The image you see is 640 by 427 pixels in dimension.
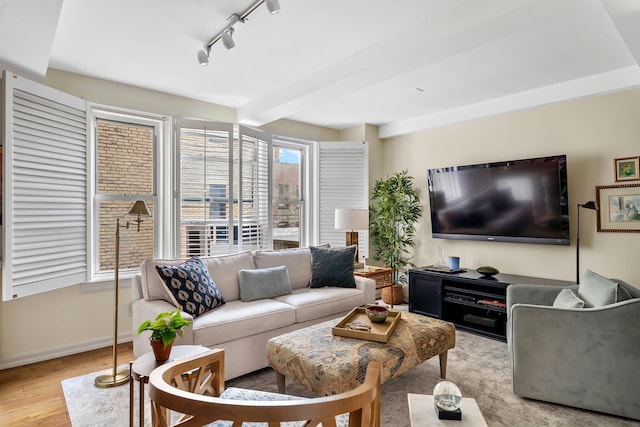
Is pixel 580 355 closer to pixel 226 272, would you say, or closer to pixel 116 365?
pixel 226 272

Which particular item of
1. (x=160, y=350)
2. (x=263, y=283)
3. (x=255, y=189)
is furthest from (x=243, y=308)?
(x=255, y=189)

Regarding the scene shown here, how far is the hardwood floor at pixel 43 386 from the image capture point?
7.27ft

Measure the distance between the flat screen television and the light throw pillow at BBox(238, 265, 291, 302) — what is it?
223 cm

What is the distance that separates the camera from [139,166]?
12.4 feet

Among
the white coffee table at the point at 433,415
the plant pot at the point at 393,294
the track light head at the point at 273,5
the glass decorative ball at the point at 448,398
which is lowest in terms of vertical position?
the plant pot at the point at 393,294

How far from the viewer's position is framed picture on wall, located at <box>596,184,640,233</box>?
3.21m

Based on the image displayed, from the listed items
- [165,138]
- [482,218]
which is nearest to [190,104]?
[165,138]

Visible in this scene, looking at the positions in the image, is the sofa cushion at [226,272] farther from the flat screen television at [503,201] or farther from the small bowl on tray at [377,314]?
the flat screen television at [503,201]

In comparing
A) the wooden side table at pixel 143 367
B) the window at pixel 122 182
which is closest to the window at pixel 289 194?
the window at pixel 122 182

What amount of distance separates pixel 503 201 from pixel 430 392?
235cm

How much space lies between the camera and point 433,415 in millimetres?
1553

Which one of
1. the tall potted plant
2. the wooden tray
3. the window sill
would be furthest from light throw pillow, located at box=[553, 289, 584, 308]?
the window sill

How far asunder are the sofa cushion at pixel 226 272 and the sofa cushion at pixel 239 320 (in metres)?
0.11

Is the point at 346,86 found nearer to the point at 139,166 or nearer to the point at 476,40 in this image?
the point at 476,40
